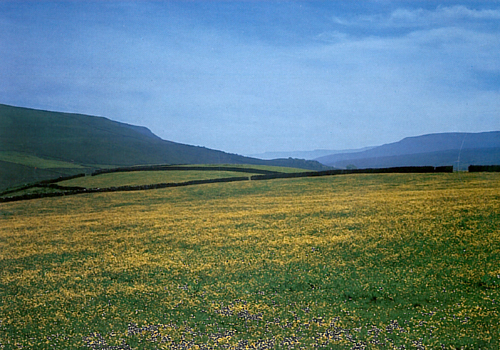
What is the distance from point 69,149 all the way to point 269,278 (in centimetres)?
7100

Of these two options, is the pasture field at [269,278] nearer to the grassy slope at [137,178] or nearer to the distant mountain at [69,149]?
the grassy slope at [137,178]

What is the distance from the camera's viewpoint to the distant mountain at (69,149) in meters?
49.0

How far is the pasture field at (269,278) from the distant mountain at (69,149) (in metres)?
28.6

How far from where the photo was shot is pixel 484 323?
661 cm

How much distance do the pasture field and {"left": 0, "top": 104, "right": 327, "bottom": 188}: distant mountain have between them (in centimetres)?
2861

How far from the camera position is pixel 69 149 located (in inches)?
2744

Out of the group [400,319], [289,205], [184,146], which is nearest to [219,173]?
[289,205]

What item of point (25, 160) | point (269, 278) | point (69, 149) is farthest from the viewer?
point (69, 149)

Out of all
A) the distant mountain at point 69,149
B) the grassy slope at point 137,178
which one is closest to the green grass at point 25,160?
the distant mountain at point 69,149

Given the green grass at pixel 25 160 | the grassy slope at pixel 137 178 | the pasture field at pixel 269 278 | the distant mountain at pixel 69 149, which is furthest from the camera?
the distant mountain at pixel 69 149

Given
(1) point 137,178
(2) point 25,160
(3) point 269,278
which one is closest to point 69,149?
(2) point 25,160

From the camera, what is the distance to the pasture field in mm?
6652

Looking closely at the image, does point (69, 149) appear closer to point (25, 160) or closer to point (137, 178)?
point (25, 160)

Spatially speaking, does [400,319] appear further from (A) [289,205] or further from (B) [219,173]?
(B) [219,173]
